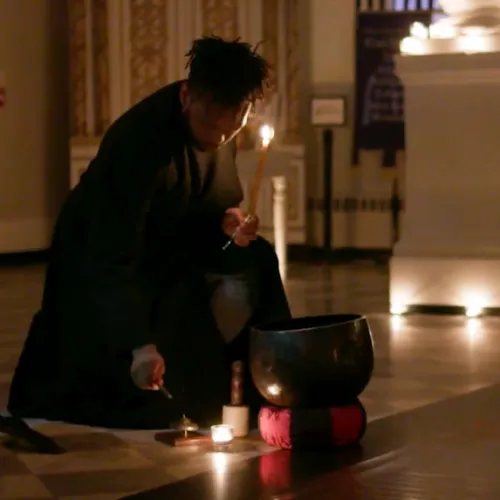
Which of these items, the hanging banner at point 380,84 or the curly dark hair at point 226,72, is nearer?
the curly dark hair at point 226,72

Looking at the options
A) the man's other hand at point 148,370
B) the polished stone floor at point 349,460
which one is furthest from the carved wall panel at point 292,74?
the man's other hand at point 148,370

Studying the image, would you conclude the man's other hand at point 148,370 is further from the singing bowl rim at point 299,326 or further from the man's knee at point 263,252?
the man's knee at point 263,252

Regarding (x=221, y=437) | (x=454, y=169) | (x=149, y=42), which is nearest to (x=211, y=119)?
(x=221, y=437)

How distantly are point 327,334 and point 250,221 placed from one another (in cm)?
35

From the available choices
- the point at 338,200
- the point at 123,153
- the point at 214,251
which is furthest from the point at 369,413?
the point at 338,200

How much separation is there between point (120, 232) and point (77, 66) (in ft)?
17.7

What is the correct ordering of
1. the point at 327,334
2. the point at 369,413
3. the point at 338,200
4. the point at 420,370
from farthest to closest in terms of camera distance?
the point at 338,200 < the point at 420,370 < the point at 369,413 < the point at 327,334

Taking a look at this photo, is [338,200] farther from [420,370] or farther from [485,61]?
[420,370]

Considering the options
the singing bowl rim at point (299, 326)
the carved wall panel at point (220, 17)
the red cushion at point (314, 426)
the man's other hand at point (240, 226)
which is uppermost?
the carved wall panel at point (220, 17)

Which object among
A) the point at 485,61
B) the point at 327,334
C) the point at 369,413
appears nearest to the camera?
the point at 327,334

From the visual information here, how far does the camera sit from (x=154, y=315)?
282cm

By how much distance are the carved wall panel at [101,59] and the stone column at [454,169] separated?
3.18 m

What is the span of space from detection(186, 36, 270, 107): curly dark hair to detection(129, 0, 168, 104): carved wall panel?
518 centimetres

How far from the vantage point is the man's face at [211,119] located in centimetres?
262
